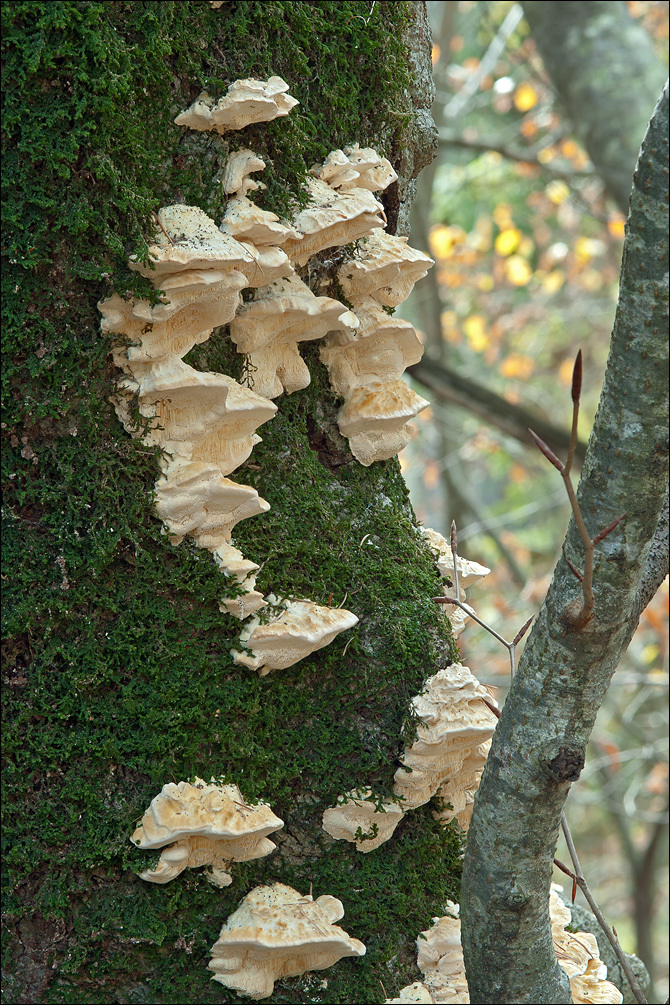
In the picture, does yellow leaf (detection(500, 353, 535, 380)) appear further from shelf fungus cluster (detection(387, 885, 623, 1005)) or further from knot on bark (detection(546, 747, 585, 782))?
knot on bark (detection(546, 747, 585, 782))

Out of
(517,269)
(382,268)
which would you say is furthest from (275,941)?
(517,269)

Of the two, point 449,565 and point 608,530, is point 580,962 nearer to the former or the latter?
point 449,565

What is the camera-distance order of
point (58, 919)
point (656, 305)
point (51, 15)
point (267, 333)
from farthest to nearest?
point (267, 333) < point (58, 919) < point (51, 15) < point (656, 305)

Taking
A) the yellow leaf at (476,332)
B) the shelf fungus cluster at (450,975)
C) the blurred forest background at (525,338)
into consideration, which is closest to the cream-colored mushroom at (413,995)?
the shelf fungus cluster at (450,975)

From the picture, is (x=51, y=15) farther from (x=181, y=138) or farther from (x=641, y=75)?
(x=641, y=75)

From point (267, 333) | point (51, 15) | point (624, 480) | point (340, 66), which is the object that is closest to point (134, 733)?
point (267, 333)

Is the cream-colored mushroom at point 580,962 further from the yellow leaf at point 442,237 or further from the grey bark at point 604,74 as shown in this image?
the yellow leaf at point 442,237
